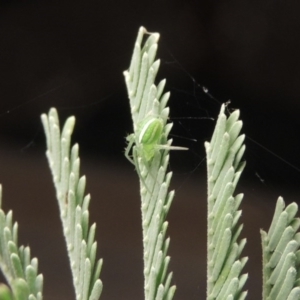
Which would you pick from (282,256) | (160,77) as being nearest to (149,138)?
(282,256)

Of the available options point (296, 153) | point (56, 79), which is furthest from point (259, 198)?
point (56, 79)

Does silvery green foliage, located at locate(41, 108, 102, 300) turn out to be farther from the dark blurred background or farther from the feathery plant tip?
the dark blurred background

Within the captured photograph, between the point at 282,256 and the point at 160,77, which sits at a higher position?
the point at 160,77

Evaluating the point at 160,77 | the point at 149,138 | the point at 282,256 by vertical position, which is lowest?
the point at 282,256

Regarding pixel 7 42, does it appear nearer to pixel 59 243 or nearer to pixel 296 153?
pixel 59 243

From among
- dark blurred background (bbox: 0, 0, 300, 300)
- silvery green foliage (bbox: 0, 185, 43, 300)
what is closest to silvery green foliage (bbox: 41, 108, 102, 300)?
silvery green foliage (bbox: 0, 185, 43, 300)

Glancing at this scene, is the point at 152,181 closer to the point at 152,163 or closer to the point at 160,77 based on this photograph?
the point at 152,163

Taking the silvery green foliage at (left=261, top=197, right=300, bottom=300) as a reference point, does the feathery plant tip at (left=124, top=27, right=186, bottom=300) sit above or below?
above
